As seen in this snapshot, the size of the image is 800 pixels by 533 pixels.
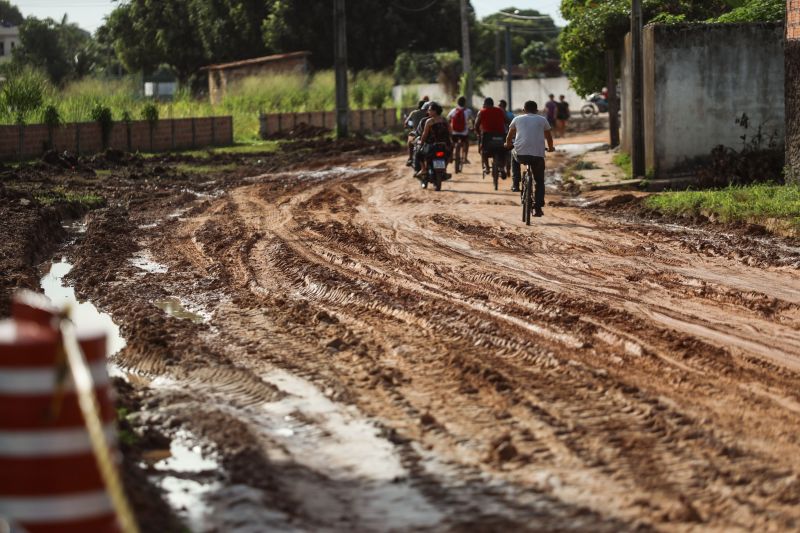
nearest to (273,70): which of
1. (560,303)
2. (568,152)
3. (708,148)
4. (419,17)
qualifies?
(419,17)

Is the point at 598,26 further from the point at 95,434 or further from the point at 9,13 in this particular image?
the point at 9,13

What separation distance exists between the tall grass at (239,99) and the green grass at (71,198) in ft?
30.2

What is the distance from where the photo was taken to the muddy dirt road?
5980mm

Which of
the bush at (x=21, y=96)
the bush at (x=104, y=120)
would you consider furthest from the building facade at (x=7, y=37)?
the bush at (x=104, y=120)

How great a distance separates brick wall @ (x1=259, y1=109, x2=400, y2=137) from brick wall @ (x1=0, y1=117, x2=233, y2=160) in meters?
3.12

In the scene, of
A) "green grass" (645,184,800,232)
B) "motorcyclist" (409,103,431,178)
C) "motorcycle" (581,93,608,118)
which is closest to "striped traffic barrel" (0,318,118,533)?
"green grass" (645,184,800,232)

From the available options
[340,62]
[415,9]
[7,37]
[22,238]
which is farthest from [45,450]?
[7,37]

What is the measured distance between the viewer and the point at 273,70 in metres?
56.7

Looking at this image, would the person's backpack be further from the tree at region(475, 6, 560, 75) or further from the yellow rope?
the tree at region(475, 6, 560, 75)

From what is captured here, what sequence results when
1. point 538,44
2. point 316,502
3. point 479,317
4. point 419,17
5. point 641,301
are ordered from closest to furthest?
point 316,502 → point 479,317 → point 641,301 → point 419,17 → point 538,44

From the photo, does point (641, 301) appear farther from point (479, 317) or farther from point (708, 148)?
point (708, 148)

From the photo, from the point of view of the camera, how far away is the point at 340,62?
128ft

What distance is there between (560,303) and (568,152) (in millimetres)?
23430

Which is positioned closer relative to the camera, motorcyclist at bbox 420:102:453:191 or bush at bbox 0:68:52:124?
motorcyclist at bbox 420:102:453:191
